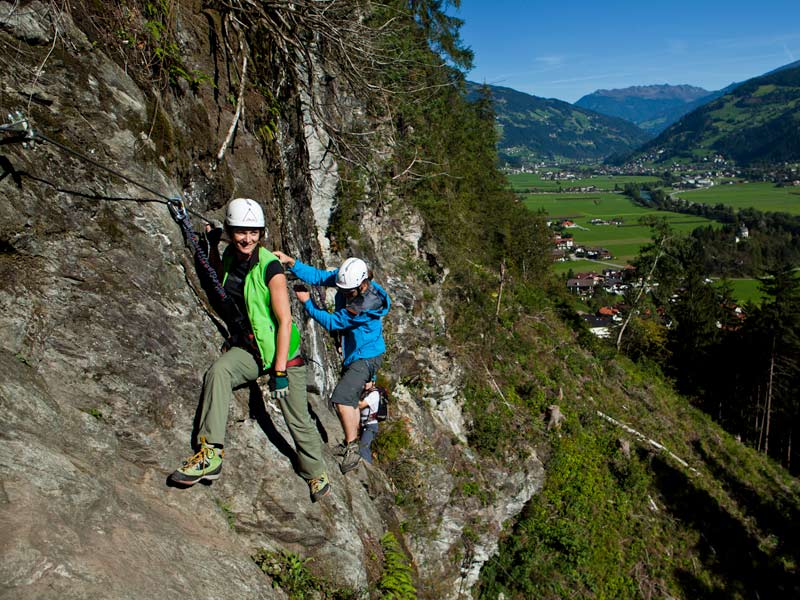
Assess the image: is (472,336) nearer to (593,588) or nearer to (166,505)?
(593,588)

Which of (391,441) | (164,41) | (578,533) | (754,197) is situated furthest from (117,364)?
(754,197)

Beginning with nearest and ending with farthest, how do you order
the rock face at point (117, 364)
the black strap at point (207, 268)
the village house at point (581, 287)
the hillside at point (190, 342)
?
the rock face at point (117, 364) → the hillside at point (190, 342) → the black strap at point (207, 268) → the village house at point (581, 287)

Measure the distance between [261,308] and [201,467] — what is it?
157cm

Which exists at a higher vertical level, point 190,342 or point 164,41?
point 164,41

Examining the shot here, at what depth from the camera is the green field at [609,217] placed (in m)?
119

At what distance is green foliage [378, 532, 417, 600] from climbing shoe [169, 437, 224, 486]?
2854 mm

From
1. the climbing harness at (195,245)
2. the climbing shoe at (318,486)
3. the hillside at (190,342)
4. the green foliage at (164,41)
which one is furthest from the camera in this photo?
the climbing shoe at (318,486)

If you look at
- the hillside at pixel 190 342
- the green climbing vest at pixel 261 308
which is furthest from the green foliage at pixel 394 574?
the green climbing vest at pixel 261 308

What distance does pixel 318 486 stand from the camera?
525 cm

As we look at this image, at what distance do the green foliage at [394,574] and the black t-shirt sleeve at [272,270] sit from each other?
13.8 ft

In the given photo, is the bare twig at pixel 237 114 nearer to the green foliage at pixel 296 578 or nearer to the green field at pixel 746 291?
the green foliage at pixel 296 578

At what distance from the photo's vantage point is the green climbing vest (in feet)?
14.3

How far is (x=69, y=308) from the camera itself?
3.96 metres

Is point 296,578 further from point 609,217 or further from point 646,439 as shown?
point 609,217
